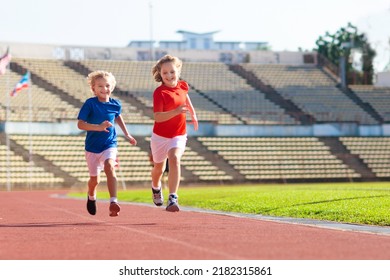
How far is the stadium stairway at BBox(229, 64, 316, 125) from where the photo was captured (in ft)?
184

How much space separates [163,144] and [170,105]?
0.63 metres

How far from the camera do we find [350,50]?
84062 mm

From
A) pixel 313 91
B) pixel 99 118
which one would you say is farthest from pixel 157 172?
pixel 313 91

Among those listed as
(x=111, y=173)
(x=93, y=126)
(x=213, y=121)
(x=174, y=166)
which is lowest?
(x=213, y=121)

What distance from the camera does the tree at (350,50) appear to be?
74.2 meters

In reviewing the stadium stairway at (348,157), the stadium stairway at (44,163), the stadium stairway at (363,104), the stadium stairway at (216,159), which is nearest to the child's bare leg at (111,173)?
the stadium stairway at (44,163)

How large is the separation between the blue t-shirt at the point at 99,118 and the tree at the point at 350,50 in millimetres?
58246

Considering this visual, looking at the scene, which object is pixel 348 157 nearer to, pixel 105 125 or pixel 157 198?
pixel 157 198

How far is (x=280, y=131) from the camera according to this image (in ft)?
178

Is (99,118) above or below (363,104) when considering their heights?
above

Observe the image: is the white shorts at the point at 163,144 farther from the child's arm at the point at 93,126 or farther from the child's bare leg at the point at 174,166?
the child's arm at the point at 93,126

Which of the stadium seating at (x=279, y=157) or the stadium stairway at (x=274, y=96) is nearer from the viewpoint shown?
the stadium seating at (x=279, y=157)

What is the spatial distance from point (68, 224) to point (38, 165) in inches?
1348

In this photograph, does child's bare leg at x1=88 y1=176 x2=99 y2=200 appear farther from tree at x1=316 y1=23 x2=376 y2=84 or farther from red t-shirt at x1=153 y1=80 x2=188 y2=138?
tree at x1=316 y1=23 x2=376 y2=84
